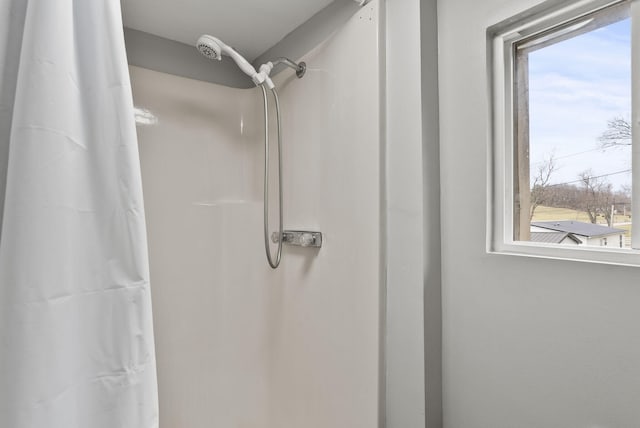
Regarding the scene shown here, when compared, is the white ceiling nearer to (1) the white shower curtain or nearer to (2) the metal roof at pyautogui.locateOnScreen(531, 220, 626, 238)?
(1) the white shower curtain

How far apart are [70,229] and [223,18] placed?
1.23 metres

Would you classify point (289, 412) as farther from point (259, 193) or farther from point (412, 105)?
point (412, 105)

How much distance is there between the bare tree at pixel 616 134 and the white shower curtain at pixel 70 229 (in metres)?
1.03

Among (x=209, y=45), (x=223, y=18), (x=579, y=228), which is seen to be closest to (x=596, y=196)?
(x=579, y=228)

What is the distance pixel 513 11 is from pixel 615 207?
0.56 metres

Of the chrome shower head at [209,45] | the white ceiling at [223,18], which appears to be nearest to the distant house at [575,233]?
the white ceiling at [223,18]

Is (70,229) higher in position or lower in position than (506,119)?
lower

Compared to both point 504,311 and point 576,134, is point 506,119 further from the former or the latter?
point 504,311

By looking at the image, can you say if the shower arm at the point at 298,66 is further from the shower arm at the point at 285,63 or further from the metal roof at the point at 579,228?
the metal roof at the point at 579,228

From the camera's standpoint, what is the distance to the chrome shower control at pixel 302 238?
1.36 meters

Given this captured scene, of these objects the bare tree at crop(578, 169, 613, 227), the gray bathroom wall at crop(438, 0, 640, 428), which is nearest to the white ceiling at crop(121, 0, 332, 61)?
the gray bathroom wall at crop(438, 0, 640, 428)

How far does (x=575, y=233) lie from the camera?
900mm

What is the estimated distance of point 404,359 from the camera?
1.08 m

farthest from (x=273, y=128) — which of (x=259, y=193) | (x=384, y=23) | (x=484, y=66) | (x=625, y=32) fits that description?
(x=625, y=32)
